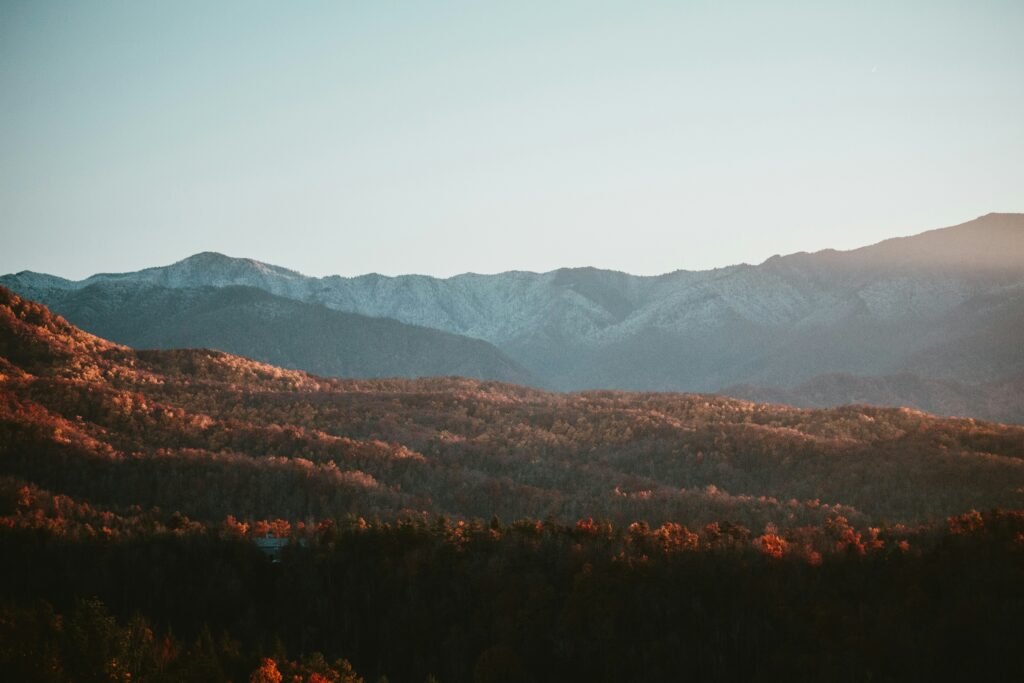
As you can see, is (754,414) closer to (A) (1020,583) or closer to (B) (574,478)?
(B) (574,478)

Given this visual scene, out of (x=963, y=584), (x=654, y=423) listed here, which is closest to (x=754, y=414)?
(x=654, y=423)

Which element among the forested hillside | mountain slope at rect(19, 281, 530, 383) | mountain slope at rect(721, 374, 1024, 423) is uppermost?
mountain slope at rect(19, 281, 530, 383)

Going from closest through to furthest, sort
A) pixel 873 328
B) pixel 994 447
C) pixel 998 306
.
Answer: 1. pixel 994 447
2. pixel 998 306
3. pixel 873 328

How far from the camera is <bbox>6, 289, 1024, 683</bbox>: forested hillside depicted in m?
11.1

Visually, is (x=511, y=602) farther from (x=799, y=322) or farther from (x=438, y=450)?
(x=799, y=322)

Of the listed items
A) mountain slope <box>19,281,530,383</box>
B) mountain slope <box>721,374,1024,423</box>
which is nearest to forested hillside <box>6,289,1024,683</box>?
mountain slope <box>721,374,1024,423</box>

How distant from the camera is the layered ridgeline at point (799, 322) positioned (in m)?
110

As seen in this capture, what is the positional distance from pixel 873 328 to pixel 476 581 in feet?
462

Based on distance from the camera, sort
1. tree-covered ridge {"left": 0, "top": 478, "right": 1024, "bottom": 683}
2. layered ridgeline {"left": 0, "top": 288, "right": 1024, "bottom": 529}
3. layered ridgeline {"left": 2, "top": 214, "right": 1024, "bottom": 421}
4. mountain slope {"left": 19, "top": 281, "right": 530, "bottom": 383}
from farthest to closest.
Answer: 1. mountain slope {"left": 19, "top": 281, "right": 530, "bottom": 383}
2. layered ridgeline {"left": 2, "top": 214, "right": 1024, "bottom": 421}
3. layered ridgeline {"left": 0, "top": 288, "right": 1024, "bottom": 529}
4. tree-covered ridge {"left": 0, "top": 478, "right": 1024, "bottom": 683}

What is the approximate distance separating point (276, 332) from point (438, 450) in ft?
451

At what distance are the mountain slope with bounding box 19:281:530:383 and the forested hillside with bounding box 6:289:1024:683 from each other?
12392 cm

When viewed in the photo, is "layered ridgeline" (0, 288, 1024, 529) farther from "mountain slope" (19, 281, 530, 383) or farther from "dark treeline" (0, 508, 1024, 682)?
"mountain slope" (19, 281, 530, 383)

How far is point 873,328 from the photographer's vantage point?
13875cm

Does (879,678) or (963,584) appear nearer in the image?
(879,678)
